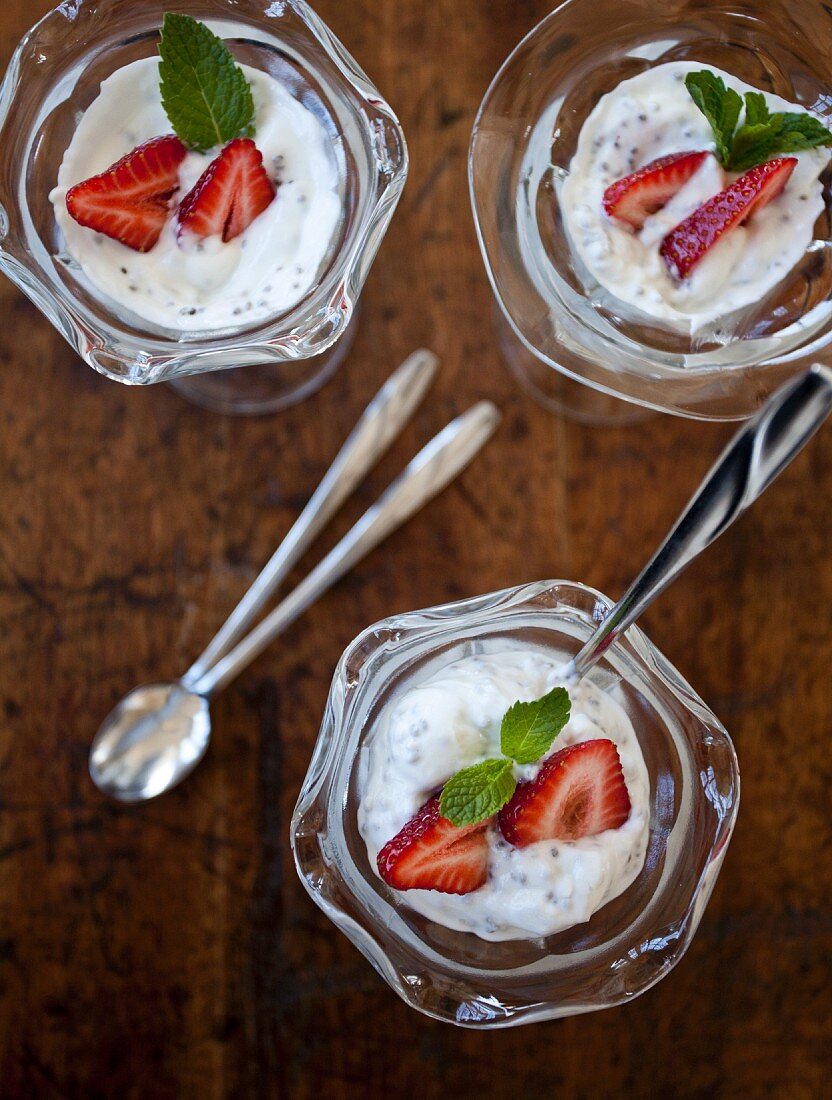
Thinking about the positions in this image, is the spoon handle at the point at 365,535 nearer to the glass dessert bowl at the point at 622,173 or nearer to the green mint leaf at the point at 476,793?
the glass dessert bowl at the point at 622,173

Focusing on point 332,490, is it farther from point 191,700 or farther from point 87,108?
point 87,108

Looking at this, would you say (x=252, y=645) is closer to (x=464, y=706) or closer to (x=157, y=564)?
(x=157, y=564)

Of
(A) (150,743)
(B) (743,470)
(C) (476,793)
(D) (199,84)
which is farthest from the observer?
(A) (150,743)

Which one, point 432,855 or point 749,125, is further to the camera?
point 749,125

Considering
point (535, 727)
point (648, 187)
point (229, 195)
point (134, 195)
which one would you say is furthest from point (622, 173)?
point (535, 727)

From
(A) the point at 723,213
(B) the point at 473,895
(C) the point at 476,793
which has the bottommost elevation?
(B) the point at 473,895

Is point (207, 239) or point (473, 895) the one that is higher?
point (207, 239)

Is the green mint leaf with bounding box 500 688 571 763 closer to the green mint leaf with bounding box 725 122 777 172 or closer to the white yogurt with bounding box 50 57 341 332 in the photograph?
the white yogurt with bounding box 50 57 341 332
